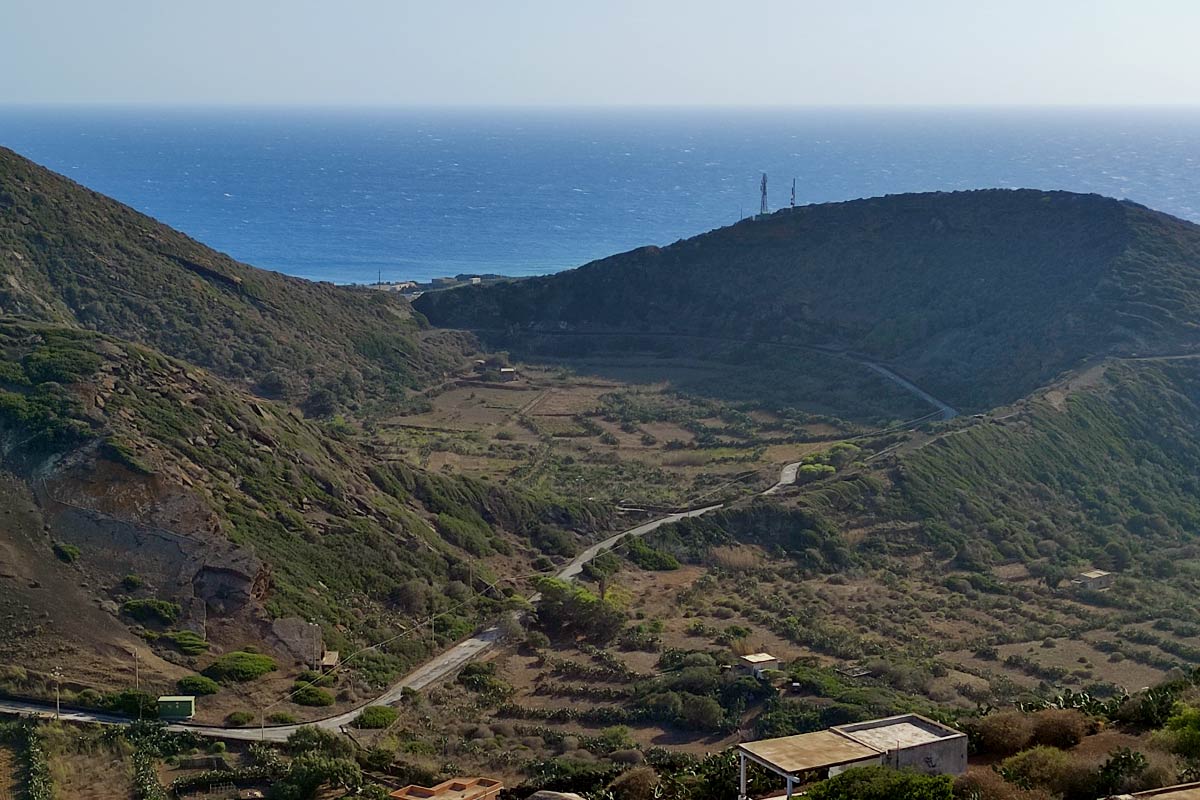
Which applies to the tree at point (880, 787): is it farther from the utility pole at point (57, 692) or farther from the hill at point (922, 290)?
the hill at point (922, 290)

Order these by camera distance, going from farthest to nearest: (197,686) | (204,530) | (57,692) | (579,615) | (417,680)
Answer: (579,615) < (204,530) < (417,680) < (197,686) < (57,692)

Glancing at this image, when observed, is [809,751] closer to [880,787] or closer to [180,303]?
[880,787]

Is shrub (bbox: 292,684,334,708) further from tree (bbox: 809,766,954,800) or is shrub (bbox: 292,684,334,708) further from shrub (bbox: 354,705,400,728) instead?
tree (bbox: 809,766,954,800)

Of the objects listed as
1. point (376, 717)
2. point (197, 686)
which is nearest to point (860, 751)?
point (376, 717)

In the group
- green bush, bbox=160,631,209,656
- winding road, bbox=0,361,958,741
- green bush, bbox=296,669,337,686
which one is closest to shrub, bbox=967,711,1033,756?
winding road, bbox=0,361,958,741

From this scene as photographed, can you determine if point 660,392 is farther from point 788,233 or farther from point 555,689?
point 555,689

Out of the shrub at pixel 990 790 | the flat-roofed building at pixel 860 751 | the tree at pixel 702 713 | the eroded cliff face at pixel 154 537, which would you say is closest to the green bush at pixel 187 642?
the eroded cliff face at pixel 154 537

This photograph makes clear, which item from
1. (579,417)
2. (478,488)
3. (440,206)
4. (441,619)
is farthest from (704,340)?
(440,206)
